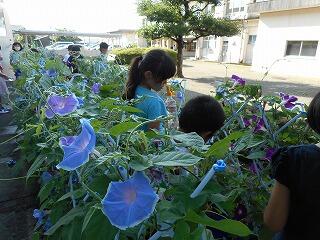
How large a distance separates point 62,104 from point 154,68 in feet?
3.03

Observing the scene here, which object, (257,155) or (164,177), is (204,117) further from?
(164,177)

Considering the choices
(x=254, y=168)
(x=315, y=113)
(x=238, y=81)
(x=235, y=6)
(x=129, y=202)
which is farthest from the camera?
(x=235, y=6)

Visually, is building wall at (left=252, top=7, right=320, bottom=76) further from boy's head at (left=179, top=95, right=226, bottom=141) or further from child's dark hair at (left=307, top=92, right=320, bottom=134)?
child's dark hair at (left=307, top=92, right=320, bottom=134)

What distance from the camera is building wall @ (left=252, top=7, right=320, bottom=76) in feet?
46.3

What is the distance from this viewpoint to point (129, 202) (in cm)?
56

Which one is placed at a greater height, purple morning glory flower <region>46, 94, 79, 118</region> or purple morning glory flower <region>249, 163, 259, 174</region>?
purple morning glory flower <region>46, 94, 79, 118</region>

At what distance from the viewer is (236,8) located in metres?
23.1

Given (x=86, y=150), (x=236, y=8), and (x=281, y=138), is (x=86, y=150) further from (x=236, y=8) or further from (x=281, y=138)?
(x=236, y=8)

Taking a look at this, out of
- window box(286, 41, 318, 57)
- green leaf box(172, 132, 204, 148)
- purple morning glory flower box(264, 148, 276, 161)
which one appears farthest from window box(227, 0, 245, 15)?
green leaf box(172, 132, 204, 148)

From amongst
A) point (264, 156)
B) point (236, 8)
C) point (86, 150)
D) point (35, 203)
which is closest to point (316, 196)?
point (264, 156)

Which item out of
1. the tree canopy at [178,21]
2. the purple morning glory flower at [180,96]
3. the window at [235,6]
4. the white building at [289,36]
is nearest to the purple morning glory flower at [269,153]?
the purple morning glory flower at [180,96]

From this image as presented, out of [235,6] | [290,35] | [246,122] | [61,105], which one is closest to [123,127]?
[61,105]

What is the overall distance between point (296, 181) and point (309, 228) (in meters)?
0.20

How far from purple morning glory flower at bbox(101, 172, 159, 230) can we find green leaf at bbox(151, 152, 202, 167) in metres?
0.05
